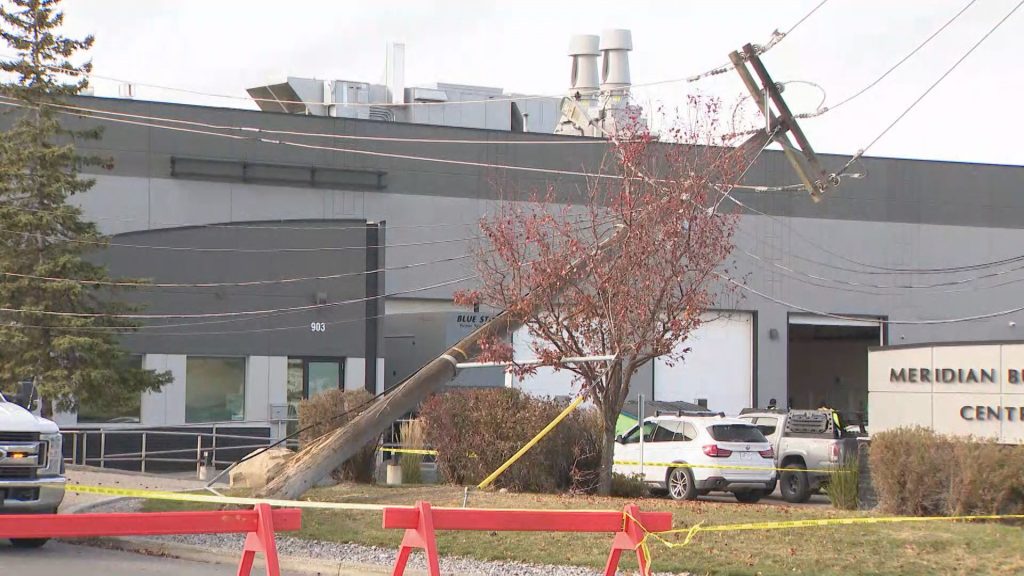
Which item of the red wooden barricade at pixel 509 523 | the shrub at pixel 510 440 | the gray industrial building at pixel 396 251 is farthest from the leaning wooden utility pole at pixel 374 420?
the red wooden barricade at pixel 509 523

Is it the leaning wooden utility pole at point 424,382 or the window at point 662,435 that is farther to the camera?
the window at point 662,435

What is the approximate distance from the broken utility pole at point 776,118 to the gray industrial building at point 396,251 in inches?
457

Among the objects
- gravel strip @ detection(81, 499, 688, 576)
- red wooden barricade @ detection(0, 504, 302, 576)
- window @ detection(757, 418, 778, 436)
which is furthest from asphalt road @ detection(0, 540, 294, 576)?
window @ detection(757, 418, 778, 436)

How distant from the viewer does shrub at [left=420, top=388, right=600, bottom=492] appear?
19859 mm

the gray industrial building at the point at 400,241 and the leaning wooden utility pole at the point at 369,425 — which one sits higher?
the gray industrial building at the point at 400,241

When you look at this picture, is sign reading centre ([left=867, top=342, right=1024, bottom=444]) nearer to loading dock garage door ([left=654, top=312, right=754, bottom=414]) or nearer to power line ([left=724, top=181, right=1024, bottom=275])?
loading dock garage door ([left=654, top=312, right=754, bottom=414])

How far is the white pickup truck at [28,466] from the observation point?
13.5 metres

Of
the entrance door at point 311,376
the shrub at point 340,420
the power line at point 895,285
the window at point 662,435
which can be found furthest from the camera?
the power line at point 895,285

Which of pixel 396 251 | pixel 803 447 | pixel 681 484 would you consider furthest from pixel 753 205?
pixel 681 484

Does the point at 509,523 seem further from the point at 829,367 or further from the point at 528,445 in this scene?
the point at 829,367

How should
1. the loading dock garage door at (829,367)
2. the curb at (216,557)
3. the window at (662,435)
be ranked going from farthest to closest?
the loading dock garage door at (829,367) < the window at (662,435) < the curb at (216,557)

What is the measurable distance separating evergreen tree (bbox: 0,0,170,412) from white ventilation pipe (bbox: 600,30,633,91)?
2538 centimetres

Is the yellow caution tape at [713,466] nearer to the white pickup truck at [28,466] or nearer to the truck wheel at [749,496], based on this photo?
the truck wheel at [749,496]

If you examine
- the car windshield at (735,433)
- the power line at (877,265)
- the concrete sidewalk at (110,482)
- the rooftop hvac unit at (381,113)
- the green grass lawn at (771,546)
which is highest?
the rooftop hvac unit at (381,113)
